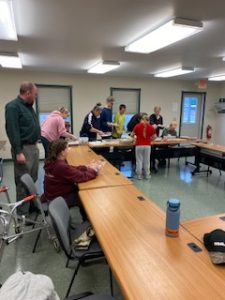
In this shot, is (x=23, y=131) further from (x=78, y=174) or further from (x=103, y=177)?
(x=103, y=177)

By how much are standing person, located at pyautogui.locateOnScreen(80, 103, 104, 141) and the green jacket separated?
84.9 inches

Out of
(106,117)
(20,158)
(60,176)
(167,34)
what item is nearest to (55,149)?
(60,176)

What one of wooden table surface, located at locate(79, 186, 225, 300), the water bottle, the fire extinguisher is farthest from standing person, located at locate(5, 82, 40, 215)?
the fire extinguisher

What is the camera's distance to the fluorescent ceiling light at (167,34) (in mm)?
2314

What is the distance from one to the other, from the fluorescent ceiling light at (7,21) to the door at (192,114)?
633 cm

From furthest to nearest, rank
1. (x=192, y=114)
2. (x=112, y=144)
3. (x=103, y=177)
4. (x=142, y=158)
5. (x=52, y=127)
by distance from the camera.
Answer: (x=192, y=114) < (x=142, y=158) < (x=112, y=144) < (x=52, y=127) < (x=103, y=177)

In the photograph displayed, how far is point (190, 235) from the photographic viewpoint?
4.67ft

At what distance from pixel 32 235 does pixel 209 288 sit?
221 cm

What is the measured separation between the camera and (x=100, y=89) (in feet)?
22.2

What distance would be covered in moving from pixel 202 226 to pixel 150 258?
558mm

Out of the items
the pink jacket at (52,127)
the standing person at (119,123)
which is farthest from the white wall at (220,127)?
the pink jacket at (52,127)

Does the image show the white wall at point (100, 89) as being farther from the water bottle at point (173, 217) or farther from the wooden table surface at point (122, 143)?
the water bottle at point (173, 217)

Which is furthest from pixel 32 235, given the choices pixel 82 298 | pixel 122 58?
pixel 122 58

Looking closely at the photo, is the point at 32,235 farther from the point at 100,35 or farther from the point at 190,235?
the point at 100,35
